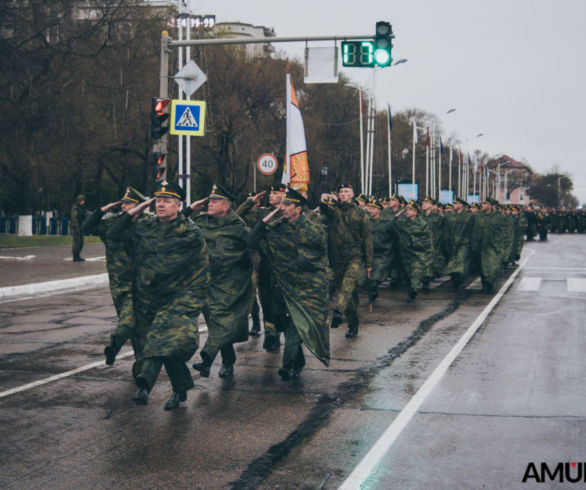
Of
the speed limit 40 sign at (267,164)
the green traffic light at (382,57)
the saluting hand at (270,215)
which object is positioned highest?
the green traffic light at (382,57)

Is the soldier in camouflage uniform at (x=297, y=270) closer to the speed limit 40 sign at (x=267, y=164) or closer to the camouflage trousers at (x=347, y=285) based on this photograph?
the camouflage trousers at (x=347, y=285)

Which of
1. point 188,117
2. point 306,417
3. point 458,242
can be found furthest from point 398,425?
point 188,117

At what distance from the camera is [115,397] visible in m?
6.83

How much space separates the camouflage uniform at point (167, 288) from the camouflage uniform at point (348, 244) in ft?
13.1

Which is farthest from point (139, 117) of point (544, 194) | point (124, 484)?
point (544, 194)

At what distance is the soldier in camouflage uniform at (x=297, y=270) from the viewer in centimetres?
754

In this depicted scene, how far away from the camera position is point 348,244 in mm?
10625

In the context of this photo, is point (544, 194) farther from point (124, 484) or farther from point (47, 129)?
point (124, 484)

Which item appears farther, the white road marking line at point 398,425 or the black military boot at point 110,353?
the black military boot at point 110,353

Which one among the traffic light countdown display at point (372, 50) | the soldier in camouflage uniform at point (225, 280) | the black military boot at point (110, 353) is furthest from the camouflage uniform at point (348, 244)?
the traffic light countdown display at point (372, 50)

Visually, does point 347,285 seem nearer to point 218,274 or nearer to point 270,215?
point 218,274

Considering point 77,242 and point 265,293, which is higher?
point 77,242

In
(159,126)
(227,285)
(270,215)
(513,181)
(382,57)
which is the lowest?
(227,285)

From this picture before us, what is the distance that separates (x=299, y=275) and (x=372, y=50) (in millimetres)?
9264
